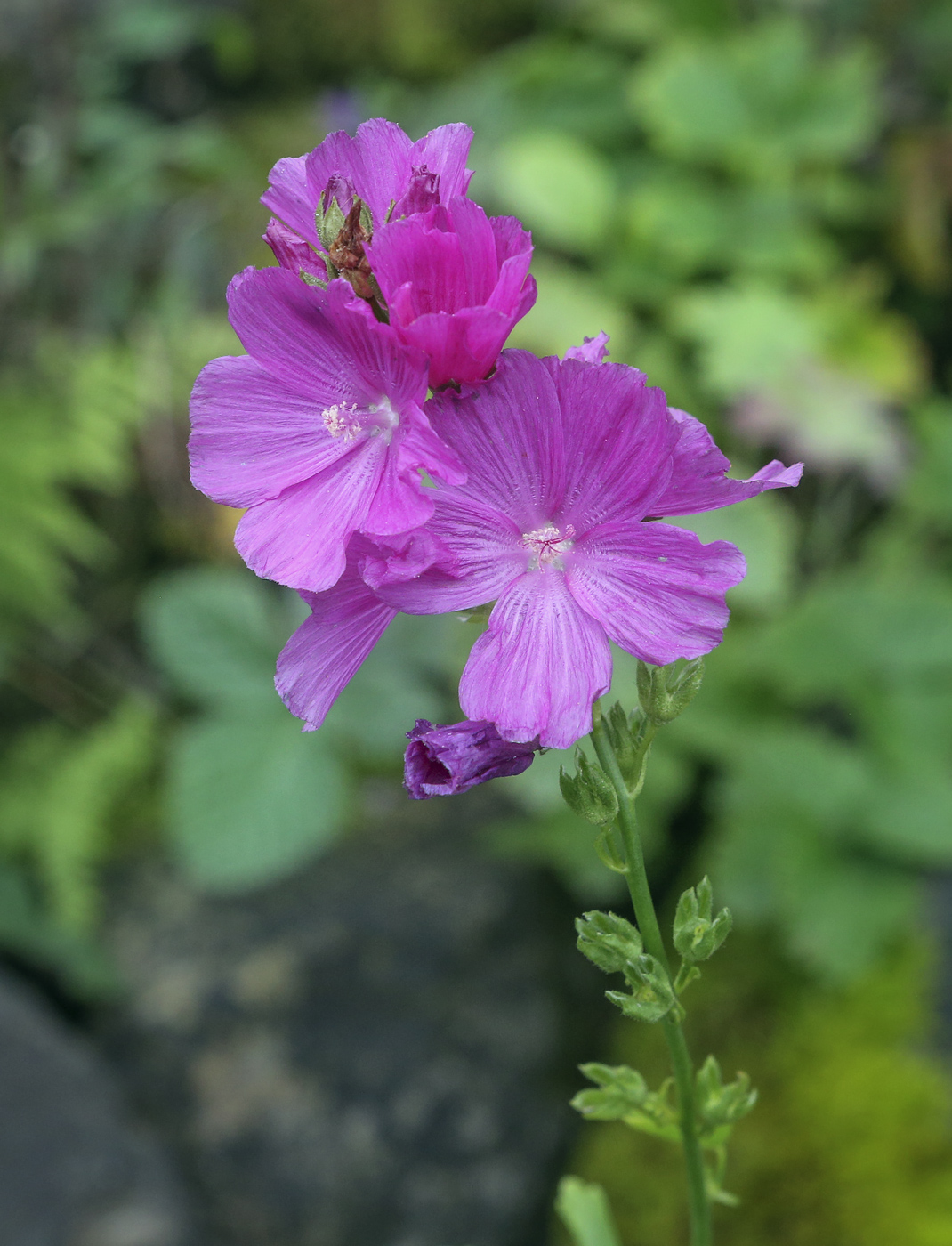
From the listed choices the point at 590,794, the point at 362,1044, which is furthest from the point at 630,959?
the point at 362,1044

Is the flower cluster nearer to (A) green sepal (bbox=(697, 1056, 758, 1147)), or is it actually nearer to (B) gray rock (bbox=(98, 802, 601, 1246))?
(A) green sepal (bbox=(697, 1056, 758, 1147))

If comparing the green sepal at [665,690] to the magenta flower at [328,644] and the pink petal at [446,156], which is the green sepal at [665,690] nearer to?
the magenta flower at [328,644]

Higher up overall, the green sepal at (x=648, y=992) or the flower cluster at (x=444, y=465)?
the flower cluster at (x=444, y=465)

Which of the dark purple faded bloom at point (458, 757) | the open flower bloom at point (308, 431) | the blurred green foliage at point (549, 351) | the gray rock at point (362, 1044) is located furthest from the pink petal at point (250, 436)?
the gray rock at point (362, 1044)

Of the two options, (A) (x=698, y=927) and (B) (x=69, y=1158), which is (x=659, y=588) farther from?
(B) (x=69, y=1158)

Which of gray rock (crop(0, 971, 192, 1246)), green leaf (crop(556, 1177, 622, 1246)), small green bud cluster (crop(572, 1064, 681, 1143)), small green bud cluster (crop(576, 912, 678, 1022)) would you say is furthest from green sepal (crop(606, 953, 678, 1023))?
gray rock (crop(0, 971, 192, 1246))

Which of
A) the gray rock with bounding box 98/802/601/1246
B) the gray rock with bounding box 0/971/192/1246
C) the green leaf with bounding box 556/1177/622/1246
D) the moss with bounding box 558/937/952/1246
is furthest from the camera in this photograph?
the gray rock with bounding box 98/802/601/1246
